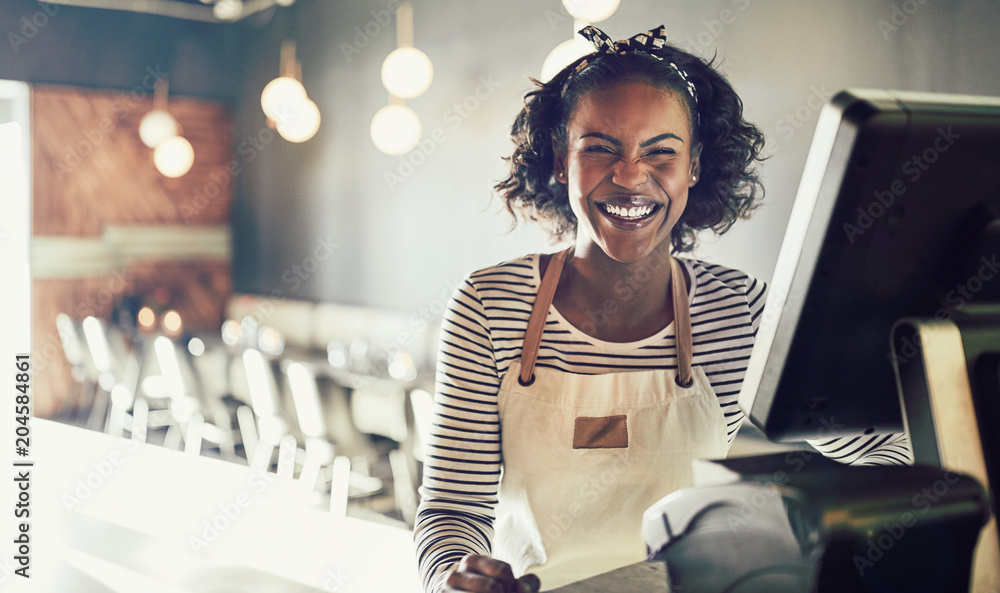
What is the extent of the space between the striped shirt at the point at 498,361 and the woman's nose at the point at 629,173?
19cm

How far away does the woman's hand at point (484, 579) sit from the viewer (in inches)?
30.2

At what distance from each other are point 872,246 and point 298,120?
410 cm

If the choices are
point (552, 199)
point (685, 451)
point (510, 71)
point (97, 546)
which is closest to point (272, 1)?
point (510, 71)

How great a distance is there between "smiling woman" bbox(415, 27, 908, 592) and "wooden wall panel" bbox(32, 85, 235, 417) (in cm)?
574

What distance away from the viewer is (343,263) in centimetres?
657

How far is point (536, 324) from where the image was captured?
1149 millimetres
